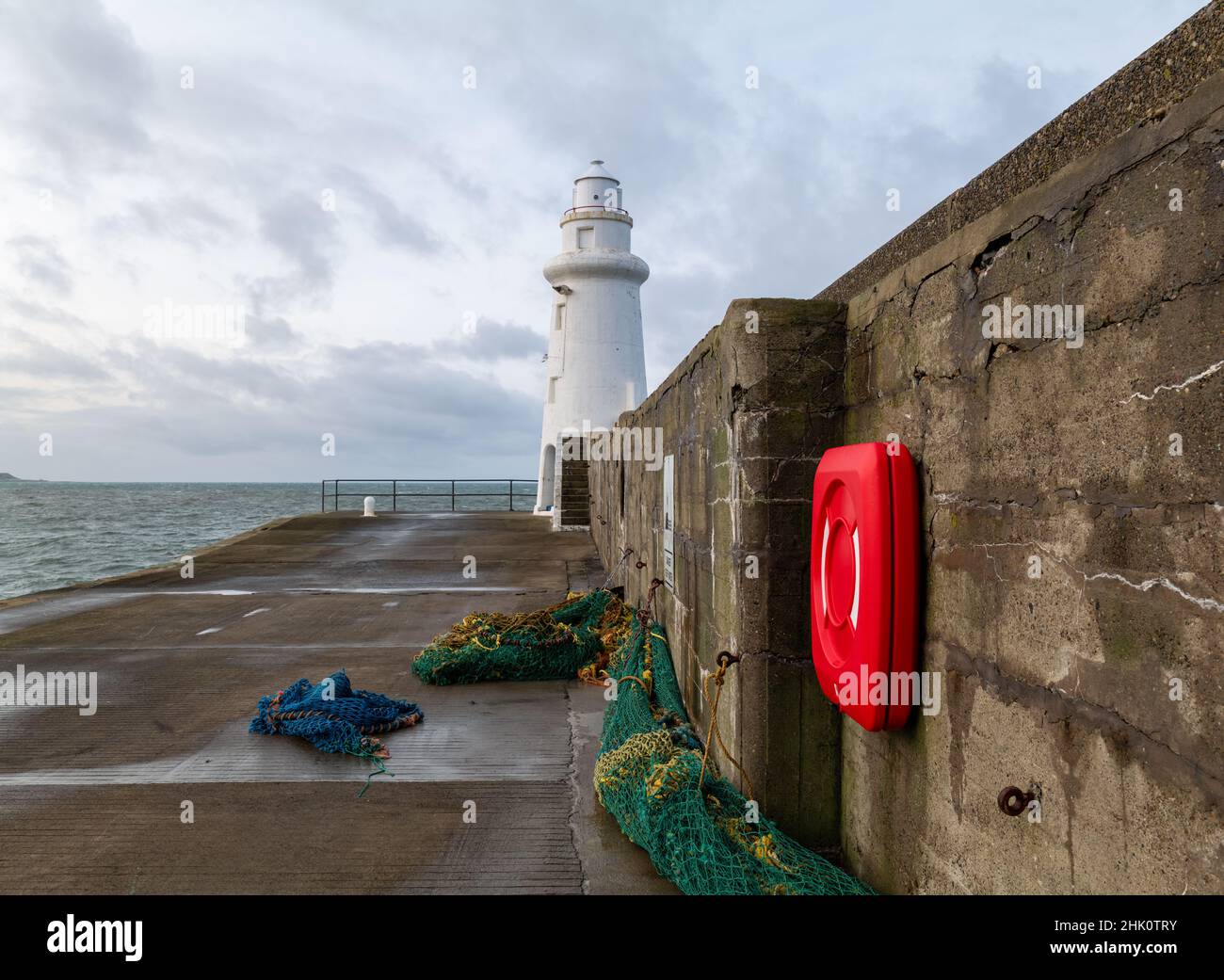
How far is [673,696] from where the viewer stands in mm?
5188

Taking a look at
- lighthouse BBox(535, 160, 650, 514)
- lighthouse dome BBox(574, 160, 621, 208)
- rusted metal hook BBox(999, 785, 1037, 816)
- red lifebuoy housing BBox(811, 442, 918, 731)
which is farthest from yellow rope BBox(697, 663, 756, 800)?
lighthouse dome BBox(574, 160, 621, 208)

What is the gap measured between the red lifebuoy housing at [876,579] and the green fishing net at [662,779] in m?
0.69

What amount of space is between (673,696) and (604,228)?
825 inches

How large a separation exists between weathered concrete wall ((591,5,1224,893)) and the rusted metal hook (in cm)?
5

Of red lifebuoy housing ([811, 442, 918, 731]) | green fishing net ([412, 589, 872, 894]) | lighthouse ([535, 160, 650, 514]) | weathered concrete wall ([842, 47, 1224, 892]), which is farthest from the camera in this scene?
lighthouse ([535, 160, 650, 514])

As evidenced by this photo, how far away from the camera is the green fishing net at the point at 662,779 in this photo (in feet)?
9.81

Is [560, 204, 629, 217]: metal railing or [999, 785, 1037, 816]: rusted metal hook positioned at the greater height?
[560, 204, 629, 217]: metal railing

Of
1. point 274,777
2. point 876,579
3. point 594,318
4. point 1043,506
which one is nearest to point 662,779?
point 876,579

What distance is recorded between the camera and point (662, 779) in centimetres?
344

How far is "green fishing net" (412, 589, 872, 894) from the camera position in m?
2.99

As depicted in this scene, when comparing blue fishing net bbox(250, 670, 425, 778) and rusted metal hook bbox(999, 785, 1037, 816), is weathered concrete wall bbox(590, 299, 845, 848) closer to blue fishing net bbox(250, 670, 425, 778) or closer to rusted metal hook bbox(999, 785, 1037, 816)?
rusted metal hook bbox(999, 785, 1037, 816)

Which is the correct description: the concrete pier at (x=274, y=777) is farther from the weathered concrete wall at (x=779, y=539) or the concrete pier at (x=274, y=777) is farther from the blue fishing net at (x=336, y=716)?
the weathered concrete wall at (x=779, y=539)
